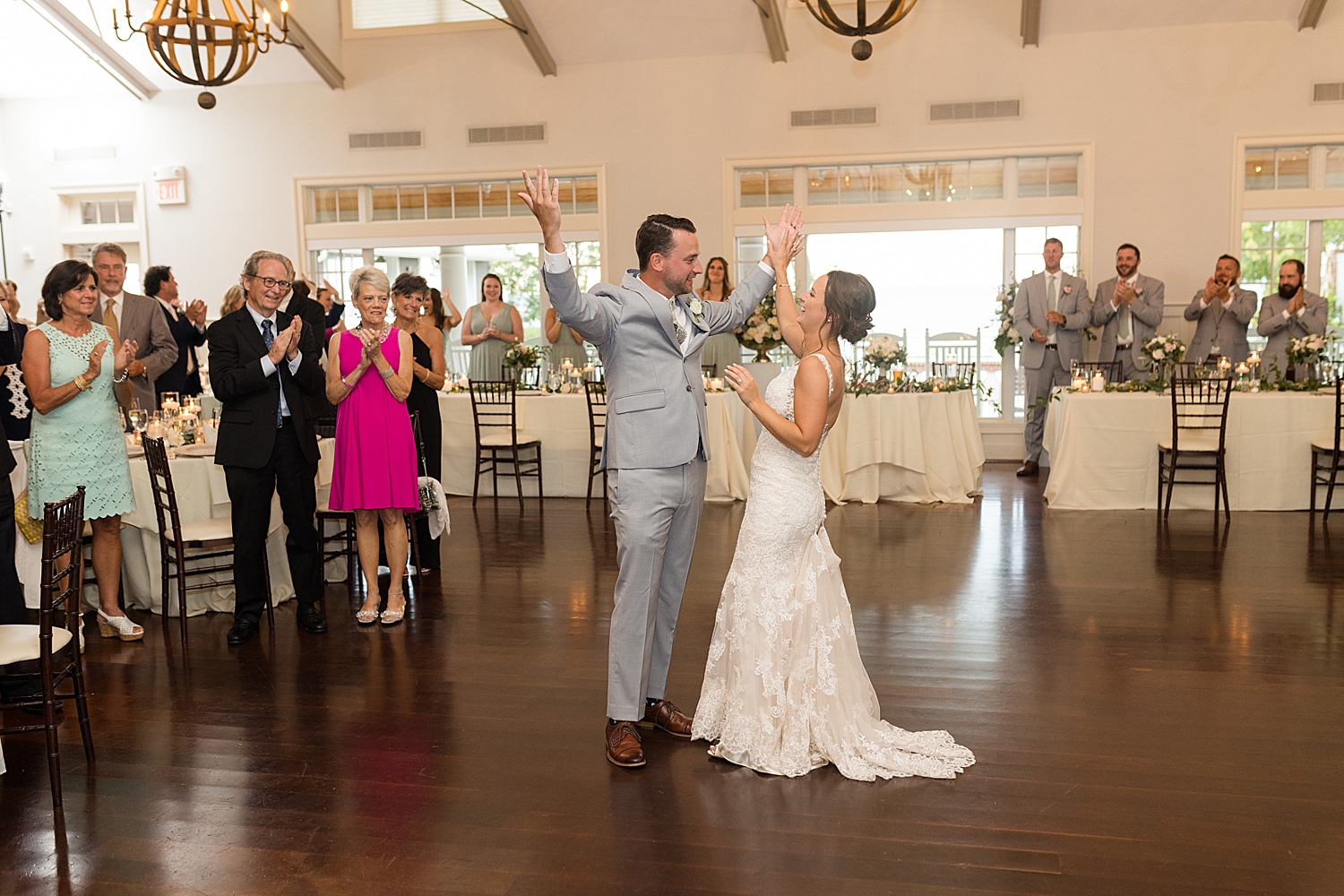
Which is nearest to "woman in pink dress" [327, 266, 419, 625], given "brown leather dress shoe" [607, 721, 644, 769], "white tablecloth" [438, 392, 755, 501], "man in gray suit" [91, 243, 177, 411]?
"brown leather dress shoe" [607, 721, 644, 769]

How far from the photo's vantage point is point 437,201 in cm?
1169

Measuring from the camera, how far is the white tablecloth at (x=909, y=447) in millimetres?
8109

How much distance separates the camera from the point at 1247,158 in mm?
10102

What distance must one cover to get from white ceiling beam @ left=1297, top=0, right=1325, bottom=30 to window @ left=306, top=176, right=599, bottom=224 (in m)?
7.01

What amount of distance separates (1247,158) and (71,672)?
10.7m

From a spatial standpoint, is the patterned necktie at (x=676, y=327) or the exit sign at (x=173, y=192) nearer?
the patterned necktie at (x=676, y=327)

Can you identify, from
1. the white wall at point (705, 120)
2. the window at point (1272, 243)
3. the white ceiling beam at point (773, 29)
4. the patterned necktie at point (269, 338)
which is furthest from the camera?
the window at point (1272, 243)

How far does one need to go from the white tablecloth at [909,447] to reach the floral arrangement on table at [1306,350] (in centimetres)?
252

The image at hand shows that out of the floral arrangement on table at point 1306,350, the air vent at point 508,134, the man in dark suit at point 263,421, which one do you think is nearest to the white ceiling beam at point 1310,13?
the floral arrangement on table at point 1306,350

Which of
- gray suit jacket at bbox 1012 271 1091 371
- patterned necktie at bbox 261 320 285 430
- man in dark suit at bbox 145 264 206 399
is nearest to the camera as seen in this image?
patterned necktie at bbox 261 320 285 430

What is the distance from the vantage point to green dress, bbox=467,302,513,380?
32.5 feet

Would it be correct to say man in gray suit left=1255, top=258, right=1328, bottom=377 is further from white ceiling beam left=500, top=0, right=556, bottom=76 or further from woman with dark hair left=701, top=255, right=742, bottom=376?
white ceiling beam left=500, top=0, right=556, bottom=76

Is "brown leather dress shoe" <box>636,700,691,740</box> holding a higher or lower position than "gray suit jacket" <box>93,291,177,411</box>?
lower

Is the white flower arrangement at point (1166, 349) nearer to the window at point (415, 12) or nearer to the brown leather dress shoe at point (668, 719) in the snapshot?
the brown leather dress shoe at point (668, 719)
